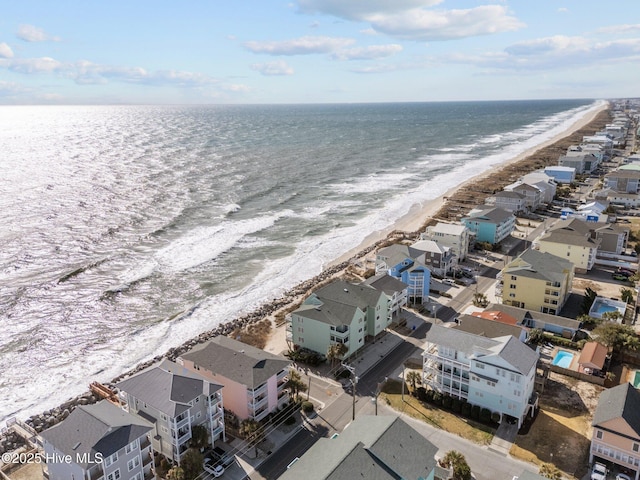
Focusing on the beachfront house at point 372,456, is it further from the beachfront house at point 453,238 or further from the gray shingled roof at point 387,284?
the beachfront house at point 453,238

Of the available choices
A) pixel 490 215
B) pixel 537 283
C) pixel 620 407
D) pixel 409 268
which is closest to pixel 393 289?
pixel 409 268

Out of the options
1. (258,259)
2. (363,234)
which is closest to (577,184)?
(363,234)

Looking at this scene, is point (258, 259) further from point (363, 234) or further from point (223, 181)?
point (223, 181)

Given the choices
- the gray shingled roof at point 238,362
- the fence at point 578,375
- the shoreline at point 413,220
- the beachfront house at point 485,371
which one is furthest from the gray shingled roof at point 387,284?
the shoreline at point 413,220

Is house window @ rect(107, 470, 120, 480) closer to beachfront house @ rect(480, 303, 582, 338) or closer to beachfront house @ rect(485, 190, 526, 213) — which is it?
beachfront house @ rect(480, 303, 582, 338)

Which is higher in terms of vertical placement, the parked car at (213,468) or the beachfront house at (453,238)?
the beachfront house at (453,238)

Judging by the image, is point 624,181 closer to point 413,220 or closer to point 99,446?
point 413,220
